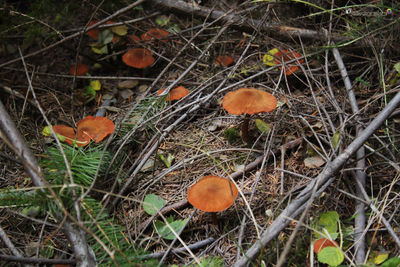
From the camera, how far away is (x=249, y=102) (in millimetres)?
2320

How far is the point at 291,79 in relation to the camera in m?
3.14

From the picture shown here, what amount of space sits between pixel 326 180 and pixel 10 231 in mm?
2030

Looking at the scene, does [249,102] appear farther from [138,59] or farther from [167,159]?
[138,59]

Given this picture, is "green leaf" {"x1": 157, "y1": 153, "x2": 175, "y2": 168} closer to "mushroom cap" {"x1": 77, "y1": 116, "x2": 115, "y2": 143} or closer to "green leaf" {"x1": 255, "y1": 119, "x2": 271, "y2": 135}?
"mushroom cap" {"x1": 77, "y1": 116, "x2": 115, "y2": 143}

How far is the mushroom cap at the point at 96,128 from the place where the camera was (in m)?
2.59

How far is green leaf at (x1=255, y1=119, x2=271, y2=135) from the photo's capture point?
8.47 feet

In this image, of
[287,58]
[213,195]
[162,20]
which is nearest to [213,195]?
[213,195]

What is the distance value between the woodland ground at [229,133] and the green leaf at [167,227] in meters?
0.06

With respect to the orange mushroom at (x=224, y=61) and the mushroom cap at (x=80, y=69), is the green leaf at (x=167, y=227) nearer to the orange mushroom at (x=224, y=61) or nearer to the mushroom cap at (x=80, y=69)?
the orange mushroom at (x=224, y=61)

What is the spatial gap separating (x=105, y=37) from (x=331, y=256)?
3174 mm

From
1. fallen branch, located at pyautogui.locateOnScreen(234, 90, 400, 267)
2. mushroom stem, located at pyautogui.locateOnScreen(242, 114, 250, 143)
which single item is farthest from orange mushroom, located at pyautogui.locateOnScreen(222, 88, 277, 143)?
fallen branch, located at pyautogui.locateOnScreen(234, 90, 400, 267)

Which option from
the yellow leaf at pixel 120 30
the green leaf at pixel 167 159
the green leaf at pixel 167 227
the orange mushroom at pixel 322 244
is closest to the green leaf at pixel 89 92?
the yellow leaf at pixel 120 30

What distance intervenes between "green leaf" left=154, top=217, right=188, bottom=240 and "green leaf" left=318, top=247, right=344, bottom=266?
838mm

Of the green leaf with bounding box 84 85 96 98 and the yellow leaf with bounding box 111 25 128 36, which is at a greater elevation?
the yellow leaf with bounding box 111 25 128 36
